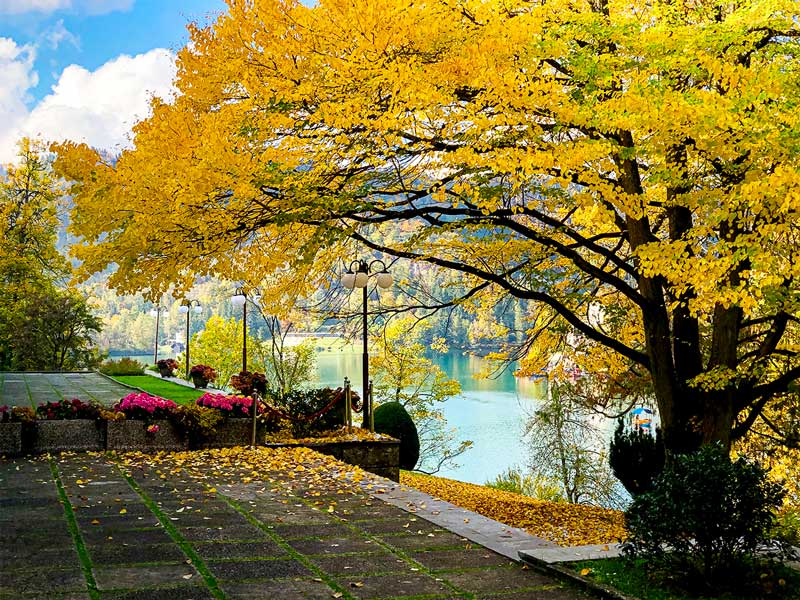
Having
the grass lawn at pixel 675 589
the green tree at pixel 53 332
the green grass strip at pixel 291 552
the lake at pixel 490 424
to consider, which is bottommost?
the lake at pixel 490 424

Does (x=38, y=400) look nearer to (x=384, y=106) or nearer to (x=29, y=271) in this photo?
(x=384, y=106)

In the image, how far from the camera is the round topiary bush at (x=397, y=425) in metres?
17.9

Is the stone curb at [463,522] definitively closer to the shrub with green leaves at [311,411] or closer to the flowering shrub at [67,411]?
the shrub with green leaves at [311,411]

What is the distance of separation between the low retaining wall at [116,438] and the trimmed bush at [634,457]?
20.9 feet

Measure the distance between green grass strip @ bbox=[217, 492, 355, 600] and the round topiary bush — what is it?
9729 millimetres

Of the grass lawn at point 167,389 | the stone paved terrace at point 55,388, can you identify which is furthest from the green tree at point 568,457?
the stone paved terrace at point 55,388

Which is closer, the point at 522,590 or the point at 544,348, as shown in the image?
the point at 522,590

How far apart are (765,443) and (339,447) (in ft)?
33.2

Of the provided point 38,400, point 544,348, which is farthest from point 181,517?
point 38,400

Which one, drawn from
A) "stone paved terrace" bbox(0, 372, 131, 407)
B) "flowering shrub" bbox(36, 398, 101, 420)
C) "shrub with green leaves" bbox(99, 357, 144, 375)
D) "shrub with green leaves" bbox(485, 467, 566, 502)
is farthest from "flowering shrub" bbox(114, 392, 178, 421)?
"shrub with green leaves" bbox(99, 357, 144, 375)

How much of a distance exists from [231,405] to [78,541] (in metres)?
5.69

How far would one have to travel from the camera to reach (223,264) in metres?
10.7

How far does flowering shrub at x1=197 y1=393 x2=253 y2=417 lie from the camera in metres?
11.9

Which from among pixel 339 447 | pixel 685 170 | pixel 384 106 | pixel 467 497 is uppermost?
pixel 384 106
